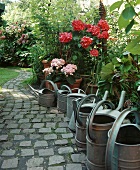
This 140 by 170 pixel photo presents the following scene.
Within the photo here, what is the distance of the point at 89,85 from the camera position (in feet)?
11.2

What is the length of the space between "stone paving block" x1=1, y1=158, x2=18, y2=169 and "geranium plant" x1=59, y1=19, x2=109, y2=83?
1.99 meters

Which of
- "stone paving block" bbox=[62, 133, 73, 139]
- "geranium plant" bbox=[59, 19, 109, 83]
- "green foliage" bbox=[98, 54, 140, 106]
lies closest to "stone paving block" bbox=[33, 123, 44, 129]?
"stone paving block" bbox=[62, 133, 73, 139]

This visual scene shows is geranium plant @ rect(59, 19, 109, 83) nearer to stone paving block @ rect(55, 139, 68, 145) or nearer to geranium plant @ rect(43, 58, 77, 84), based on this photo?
geranium plant @ rect(43, 58, 77, 84)

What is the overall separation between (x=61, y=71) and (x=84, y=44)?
563 mm

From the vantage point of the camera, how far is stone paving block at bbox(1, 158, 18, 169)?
66.3 inches

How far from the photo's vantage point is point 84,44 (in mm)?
3414

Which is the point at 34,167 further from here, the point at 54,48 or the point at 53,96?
the point at 54,48

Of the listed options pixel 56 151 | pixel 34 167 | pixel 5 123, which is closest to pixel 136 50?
pixel 34 167

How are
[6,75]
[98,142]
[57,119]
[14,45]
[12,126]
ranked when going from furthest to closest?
[14,45] → [6,75] → [57,119] → [12,126] → [98,142]

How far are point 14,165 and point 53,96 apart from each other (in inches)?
62.8

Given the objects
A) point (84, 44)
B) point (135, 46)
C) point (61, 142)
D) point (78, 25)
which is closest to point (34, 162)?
point (61, 142)

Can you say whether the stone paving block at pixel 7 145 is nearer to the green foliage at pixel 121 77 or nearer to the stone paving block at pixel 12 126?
the stone paving block at pixel 12 126

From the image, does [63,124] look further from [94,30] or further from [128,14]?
[128,14]

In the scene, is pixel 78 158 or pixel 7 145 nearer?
pixel 78 158
